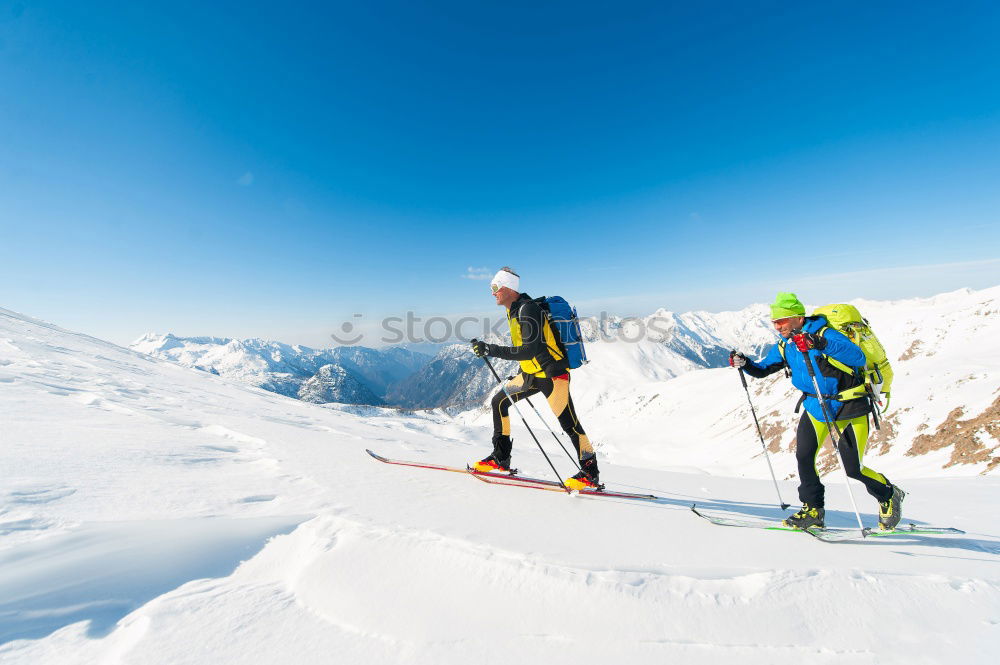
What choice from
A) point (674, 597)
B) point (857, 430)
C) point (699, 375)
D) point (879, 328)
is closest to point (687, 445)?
point (879, 328)

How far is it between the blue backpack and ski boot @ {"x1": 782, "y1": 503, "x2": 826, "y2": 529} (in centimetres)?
327

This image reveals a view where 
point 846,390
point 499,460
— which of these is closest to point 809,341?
point 846,390

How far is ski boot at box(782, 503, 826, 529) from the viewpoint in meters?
5.00

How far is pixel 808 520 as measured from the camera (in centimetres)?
504

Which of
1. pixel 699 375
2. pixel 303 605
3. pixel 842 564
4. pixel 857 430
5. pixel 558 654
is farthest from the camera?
pixel 699 375

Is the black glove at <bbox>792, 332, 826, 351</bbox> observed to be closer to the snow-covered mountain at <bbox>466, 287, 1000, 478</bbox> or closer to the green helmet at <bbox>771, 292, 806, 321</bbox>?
the green helmet at <bbox>771, 292, 806, 321</bbox>

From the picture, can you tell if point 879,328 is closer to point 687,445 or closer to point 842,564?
point 687,445

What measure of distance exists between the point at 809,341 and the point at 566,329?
303cm

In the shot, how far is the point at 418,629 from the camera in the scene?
8.09 ft

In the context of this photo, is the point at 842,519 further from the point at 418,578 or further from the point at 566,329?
the point at 418,578

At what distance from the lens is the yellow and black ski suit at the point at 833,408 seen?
16.1ft

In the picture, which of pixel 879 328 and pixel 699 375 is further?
pixel 699 375

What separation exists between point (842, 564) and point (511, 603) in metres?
3.17

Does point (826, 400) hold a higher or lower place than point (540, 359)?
lower
